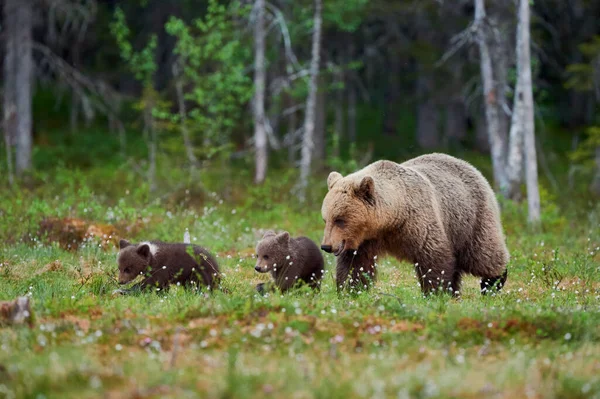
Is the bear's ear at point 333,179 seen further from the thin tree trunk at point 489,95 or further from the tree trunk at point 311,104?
the tree trunk at point 311,104

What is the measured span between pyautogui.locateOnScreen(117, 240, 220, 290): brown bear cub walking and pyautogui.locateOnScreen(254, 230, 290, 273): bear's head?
24.5 inches

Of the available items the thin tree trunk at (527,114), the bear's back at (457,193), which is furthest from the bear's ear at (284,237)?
the thin tree trunk at (527,114)

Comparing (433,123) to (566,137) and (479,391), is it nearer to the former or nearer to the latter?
(566,137)

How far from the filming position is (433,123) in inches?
1564

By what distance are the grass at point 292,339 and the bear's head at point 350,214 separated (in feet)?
2.26

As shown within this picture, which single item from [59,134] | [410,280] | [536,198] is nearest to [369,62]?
[59,134]

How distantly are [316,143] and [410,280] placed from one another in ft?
70.0

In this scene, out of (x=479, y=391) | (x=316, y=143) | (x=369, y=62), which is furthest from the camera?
(x=369, y=62)

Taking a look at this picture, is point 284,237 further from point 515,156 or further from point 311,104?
point 311,104

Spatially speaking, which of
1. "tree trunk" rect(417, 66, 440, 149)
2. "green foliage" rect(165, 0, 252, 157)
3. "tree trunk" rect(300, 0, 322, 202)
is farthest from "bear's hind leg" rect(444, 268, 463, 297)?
"tree trunk" rect(417, 66, 440, 149)

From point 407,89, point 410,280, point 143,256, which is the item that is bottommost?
point 410,280

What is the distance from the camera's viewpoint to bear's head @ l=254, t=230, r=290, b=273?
10.2m

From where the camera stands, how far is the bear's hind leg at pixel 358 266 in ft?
31.1

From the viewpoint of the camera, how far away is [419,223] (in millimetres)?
9461
